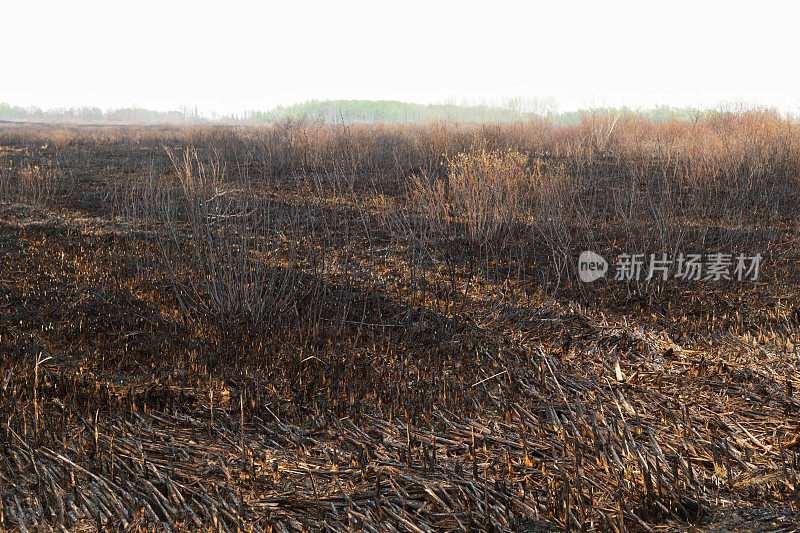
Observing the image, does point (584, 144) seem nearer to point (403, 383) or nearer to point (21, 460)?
point (403, 383)

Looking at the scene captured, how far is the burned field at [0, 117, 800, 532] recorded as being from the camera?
6.46ft

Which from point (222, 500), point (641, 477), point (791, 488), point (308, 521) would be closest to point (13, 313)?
point (222, 500)

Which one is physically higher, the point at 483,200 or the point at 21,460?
the point at 483,200

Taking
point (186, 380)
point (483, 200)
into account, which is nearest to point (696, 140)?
point (483, 200)

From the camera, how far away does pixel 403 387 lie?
Answer: 3.02 m

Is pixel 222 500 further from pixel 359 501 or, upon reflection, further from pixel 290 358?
pixel 290 358

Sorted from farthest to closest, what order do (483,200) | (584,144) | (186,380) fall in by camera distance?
(584,144) < (483,200) < (186,380)

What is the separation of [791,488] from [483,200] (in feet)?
14.1

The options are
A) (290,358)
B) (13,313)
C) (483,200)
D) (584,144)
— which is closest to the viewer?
(290,358)

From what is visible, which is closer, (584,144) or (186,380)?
(186,380)

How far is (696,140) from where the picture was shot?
33.9 ft

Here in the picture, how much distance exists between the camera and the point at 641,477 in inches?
81.8

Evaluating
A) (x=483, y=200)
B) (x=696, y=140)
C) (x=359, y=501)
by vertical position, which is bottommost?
(x=359, y=501)

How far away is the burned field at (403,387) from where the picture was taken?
1.97 m
